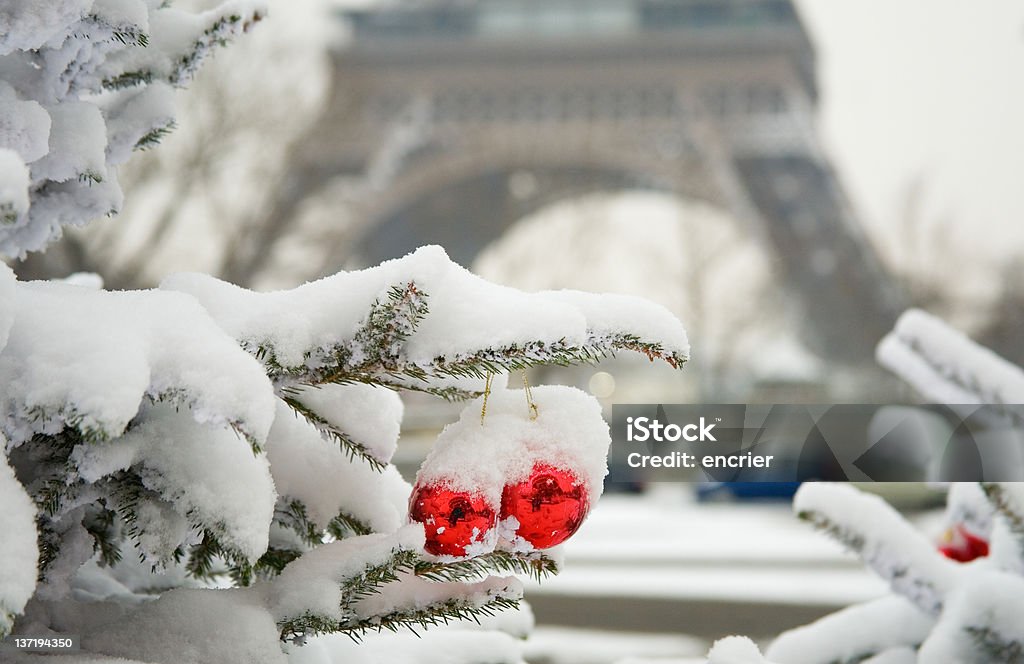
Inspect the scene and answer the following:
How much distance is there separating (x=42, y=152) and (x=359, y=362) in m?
Answer: 0.44

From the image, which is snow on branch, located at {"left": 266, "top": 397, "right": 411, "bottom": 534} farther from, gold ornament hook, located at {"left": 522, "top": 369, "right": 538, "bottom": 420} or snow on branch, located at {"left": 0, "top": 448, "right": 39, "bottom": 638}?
snow on branch, located at {"left": 0, "top": 448, "right": 39, "bottom": 638}

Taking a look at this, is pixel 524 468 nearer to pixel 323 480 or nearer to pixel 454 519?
pixel 454 519

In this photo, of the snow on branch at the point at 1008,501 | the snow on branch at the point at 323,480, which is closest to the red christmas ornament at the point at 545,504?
the snow on branch at the point at 323,480

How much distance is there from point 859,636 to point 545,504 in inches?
42.5

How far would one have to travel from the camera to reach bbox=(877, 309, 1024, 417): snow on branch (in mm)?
1640

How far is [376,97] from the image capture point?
949 inches

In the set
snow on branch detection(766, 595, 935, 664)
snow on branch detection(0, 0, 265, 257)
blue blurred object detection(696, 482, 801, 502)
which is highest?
snow on branch detection(0, 0, 265, 257)

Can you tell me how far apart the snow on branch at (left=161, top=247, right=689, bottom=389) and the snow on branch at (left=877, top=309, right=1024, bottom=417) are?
867 mm

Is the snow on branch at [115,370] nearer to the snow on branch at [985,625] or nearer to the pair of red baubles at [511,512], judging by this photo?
the pair of red baubles at [511,512]

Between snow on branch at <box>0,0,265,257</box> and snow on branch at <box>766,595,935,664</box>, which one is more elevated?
snow on branch at <box>0,0,265,257</box>

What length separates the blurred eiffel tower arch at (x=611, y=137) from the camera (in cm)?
2244

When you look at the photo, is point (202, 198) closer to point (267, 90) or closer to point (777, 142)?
point (267, 90)

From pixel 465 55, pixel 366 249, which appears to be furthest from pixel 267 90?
pixel 465 55

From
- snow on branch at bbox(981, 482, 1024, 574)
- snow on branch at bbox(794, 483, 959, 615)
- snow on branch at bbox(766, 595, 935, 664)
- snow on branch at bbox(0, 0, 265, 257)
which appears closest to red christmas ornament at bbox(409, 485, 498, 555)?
snow on branch at bbox(0, 0, 265, 257)
